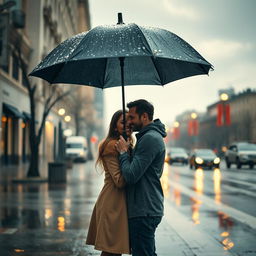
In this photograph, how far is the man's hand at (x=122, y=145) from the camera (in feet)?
14.1

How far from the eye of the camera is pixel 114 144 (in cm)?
446

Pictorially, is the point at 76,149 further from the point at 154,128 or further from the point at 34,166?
the point at 154,128

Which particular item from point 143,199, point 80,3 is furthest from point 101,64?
point 80,3

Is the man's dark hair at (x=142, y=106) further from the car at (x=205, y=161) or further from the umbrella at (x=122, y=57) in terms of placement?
the car at (x=205, y=161)

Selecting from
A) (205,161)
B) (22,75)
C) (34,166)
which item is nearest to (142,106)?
(34,166)

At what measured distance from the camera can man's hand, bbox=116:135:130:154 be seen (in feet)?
14.1

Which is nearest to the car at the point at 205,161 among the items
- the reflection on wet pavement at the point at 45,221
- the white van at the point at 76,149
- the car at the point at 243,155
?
the car at the point at 243,155

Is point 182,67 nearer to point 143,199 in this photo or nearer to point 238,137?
point 143,199

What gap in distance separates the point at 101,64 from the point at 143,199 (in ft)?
7.14

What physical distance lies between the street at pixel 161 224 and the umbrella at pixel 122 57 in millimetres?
2454

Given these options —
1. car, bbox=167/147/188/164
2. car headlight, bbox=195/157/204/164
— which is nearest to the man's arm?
car headlight, bbox=195/157/204/164

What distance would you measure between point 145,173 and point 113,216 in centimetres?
47

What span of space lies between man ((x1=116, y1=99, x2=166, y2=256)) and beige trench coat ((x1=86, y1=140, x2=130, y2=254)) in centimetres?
7

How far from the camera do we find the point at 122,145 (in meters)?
4.32
